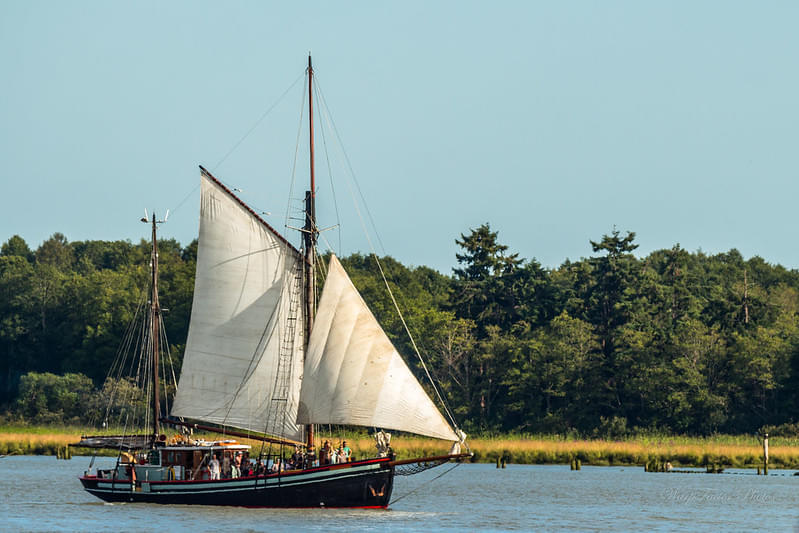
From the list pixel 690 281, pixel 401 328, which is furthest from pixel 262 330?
pixel 690 281

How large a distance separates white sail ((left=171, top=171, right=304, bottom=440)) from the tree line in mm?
58578

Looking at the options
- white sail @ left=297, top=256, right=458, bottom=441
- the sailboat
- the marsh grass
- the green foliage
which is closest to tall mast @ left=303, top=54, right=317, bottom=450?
the sailboat

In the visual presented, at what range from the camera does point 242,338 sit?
53.2 metres

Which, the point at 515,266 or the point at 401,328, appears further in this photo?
the point at 515,266

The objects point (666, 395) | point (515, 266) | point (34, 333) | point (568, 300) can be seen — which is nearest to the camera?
point (666, 395)

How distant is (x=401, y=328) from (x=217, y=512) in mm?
78961

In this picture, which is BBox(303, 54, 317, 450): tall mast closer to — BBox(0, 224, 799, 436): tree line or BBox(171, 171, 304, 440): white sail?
BBox(171, 171, 304, 440): white sail

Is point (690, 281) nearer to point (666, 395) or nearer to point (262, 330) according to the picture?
point (666, 395)

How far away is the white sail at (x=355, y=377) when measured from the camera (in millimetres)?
48781

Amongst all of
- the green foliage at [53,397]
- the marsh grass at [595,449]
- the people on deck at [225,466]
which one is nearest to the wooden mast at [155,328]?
the people on deck at [225,466]

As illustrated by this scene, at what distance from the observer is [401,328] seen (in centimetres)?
12862

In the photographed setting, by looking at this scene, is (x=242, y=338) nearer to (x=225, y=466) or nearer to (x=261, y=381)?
(x=261, y=381)

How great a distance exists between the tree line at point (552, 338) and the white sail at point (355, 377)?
60.5 m

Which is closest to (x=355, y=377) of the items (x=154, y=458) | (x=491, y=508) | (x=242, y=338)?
(x=242, y=338)
